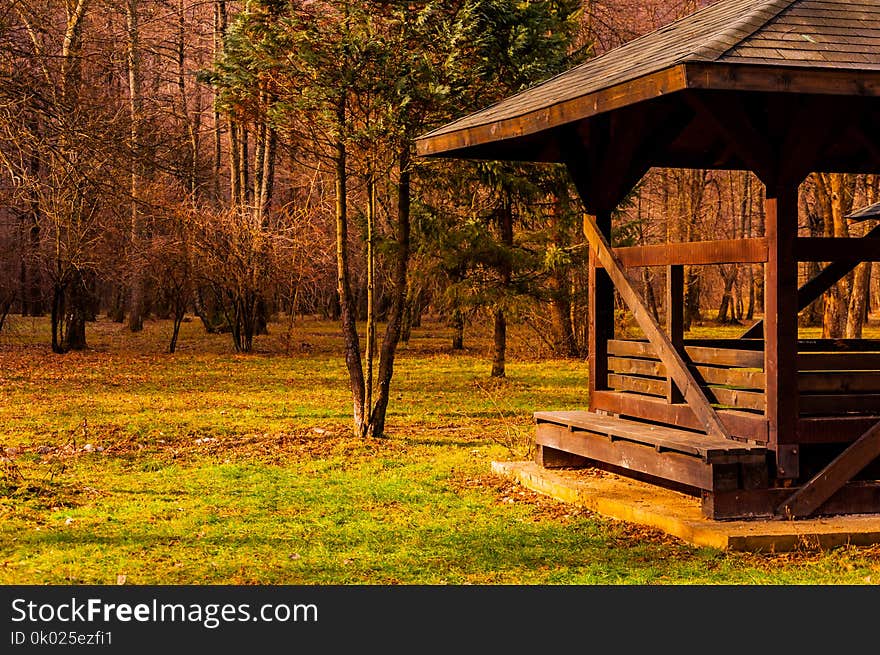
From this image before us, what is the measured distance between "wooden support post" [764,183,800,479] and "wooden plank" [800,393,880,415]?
46cm

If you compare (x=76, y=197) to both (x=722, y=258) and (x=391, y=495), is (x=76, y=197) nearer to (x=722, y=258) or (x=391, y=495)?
(x=391, y=495)

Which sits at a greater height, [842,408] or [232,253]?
[232,253]

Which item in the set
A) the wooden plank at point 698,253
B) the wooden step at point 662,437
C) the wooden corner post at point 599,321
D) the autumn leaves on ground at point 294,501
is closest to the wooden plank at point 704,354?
the wooden corner post at point 599,321

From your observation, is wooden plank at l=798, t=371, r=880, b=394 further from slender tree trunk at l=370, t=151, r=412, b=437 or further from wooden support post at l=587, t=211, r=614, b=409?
slender tree trunk at l=370, t=151, r=412, b=437

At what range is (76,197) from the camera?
24.0 meters

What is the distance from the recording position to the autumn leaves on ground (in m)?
6.73

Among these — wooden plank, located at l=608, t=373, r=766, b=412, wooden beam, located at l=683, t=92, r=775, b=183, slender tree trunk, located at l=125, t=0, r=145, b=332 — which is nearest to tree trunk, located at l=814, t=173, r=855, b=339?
slender tree trunk, located at l=125, t=0, r=145, b=332

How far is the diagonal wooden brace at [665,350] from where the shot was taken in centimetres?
781

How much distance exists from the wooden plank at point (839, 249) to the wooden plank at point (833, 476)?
1.23 metres

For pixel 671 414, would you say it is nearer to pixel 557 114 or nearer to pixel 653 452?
pixel 653 452

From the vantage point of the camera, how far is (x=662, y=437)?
312 inches

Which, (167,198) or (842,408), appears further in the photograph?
(167,198)

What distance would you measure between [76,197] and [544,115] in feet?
59.1

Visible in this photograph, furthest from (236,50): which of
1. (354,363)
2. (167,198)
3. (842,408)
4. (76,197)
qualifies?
(167,198)
